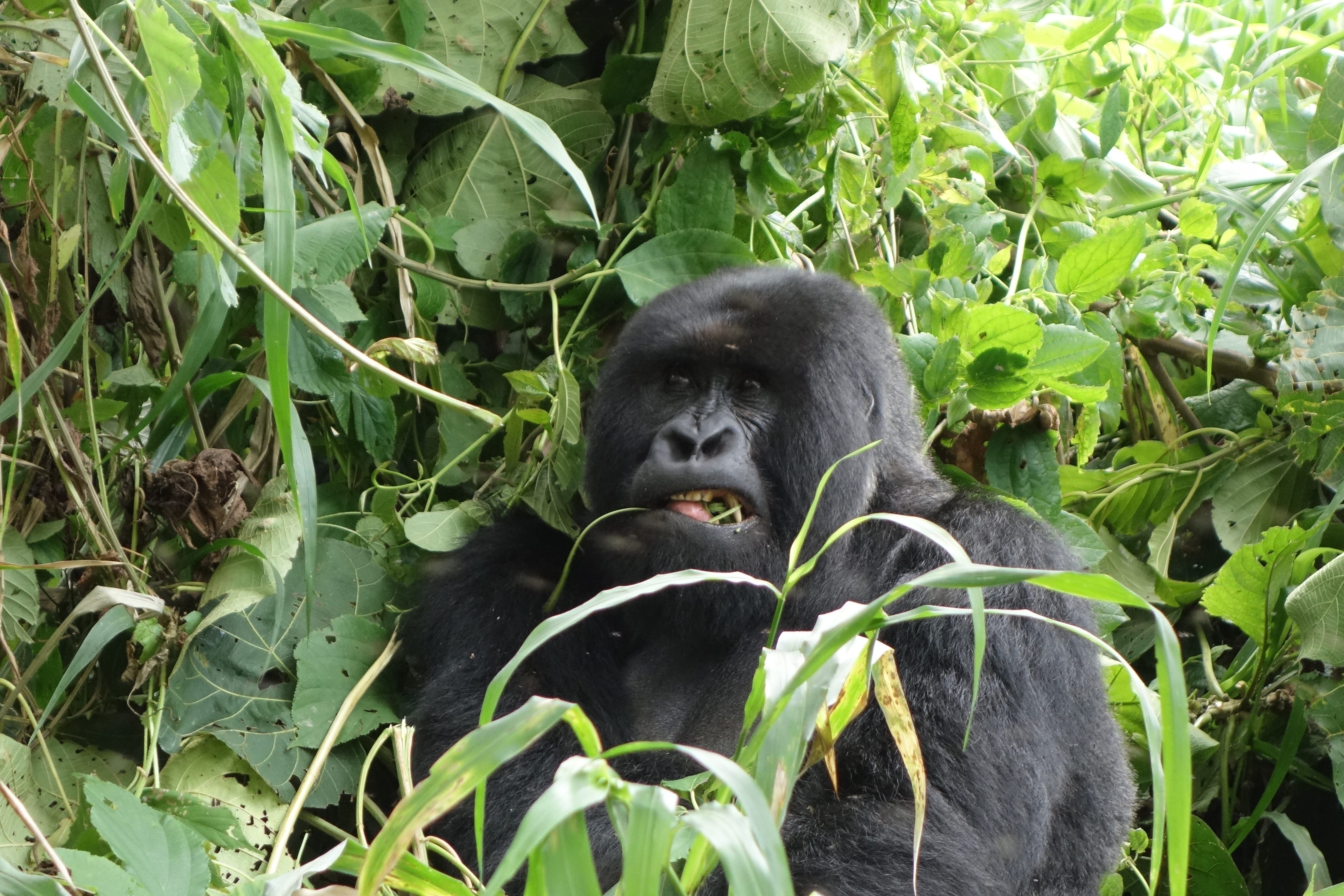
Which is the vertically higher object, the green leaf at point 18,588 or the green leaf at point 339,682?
the green leaf at point 18,588

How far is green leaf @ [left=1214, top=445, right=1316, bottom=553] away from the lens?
133 inches

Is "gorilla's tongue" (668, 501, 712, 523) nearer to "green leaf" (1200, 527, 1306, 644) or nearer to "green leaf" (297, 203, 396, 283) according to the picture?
"green leaf" (297, 203, 396, 283)

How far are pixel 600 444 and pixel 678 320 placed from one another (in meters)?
0.31

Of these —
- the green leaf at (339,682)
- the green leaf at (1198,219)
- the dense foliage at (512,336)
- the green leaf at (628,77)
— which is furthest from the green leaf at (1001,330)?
the green leaf at (339,682)

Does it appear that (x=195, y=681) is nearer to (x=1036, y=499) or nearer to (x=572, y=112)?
(x=572, y=112)

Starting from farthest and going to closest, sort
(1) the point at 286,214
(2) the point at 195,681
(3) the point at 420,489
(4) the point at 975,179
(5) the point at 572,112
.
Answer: (4) the point at 975,179
(5) the point at 572,112
(3) the point at 420,489
(2) the point at 195,681
(1) the point at 286,214

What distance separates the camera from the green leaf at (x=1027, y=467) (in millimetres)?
3080

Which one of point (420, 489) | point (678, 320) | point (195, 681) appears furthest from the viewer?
point (420, 489)

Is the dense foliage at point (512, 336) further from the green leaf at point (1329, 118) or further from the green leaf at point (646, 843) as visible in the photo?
the green leaf at point (646, 843)

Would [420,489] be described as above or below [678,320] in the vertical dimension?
below

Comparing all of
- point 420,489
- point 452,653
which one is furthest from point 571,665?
point 420,489

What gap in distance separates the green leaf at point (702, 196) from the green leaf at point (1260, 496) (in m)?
1.55

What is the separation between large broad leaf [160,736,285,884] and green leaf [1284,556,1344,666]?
219 centimetres

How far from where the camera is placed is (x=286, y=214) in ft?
5.41
